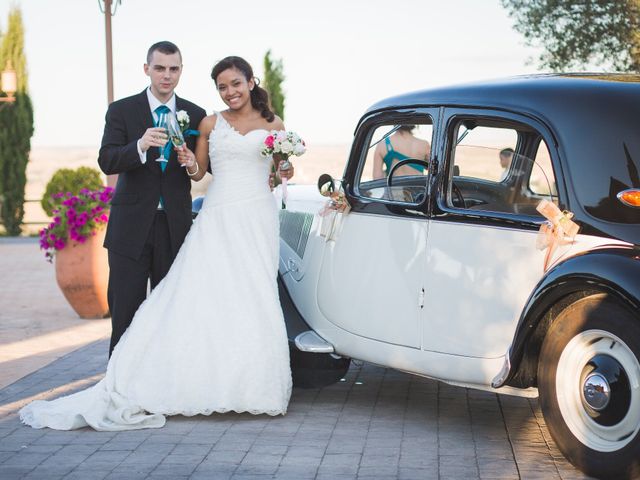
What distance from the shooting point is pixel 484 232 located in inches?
195

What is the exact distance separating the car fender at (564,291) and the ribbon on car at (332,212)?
1581mm

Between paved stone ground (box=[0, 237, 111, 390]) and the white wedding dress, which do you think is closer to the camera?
the white wedding dress

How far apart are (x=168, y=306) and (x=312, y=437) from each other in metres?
1.23

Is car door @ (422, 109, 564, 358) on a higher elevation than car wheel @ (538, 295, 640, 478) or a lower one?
higher

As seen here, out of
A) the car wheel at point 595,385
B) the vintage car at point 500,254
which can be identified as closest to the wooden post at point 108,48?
the vintage car at point 500,254

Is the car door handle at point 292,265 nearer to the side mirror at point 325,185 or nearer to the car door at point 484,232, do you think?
the side mirror at point 325,185

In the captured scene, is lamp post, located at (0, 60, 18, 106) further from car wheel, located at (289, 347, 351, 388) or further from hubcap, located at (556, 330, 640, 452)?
hubcap, located at (556, 330, 640, 452)

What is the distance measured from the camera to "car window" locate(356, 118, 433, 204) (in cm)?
559

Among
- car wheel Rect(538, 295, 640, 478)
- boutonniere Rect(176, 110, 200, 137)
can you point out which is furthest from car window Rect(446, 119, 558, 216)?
boutonniere Rect(176, 110, 200, 137)

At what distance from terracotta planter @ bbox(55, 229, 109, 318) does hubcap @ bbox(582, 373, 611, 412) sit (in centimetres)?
674

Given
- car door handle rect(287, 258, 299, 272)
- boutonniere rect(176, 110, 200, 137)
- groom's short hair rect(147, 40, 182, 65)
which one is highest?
groom's short hair rect(147, 40, 182, 65)

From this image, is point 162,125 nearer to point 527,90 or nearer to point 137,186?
point 137,186

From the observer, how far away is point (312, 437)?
17.9ft

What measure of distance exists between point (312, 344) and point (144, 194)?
1.38 m
